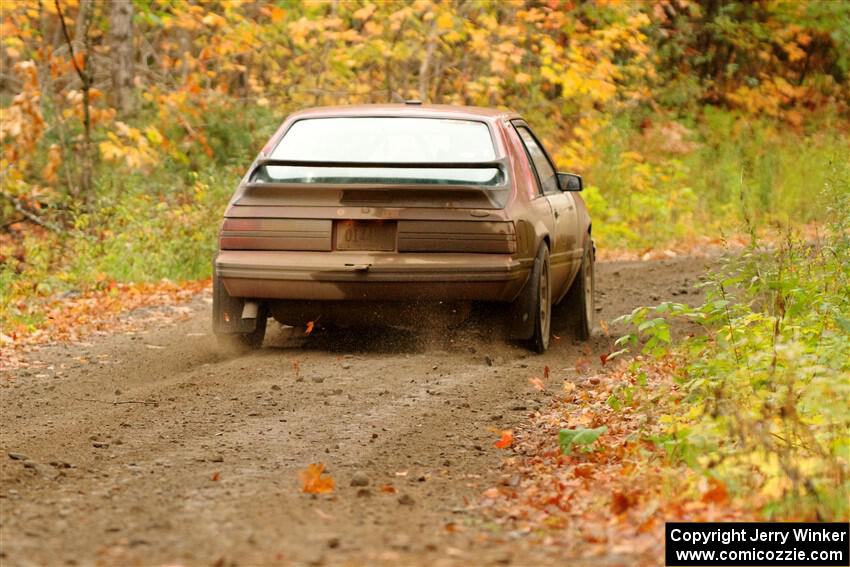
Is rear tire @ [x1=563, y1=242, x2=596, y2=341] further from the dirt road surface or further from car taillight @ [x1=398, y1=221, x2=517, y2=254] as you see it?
car taillight @ [x1=398, y1=221, x2=517, y2=254]

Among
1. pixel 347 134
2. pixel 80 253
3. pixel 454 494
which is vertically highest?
pixel 347 134

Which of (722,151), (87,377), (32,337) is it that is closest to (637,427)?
(87,377)

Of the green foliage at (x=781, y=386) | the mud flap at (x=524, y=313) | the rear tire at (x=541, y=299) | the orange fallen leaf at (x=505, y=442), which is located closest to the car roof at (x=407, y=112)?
the rear tire at (x=541, y=299)

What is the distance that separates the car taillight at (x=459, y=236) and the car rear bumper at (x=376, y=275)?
5cm

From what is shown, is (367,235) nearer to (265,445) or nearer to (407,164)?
(407,164)

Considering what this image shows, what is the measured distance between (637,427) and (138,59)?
2133 cm

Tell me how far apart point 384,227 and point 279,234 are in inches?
26.8

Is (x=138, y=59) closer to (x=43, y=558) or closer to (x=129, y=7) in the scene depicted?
(x=129, y=7)

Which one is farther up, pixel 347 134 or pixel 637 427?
pixel 347 134

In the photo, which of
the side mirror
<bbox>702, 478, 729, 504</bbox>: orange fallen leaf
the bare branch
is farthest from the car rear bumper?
the bare branch

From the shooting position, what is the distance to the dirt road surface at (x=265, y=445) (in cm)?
460

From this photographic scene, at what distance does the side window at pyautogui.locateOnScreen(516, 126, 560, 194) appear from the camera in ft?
32.9

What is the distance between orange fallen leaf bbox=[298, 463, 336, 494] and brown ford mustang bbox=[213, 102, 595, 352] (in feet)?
10.4

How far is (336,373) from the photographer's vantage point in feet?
27.9
